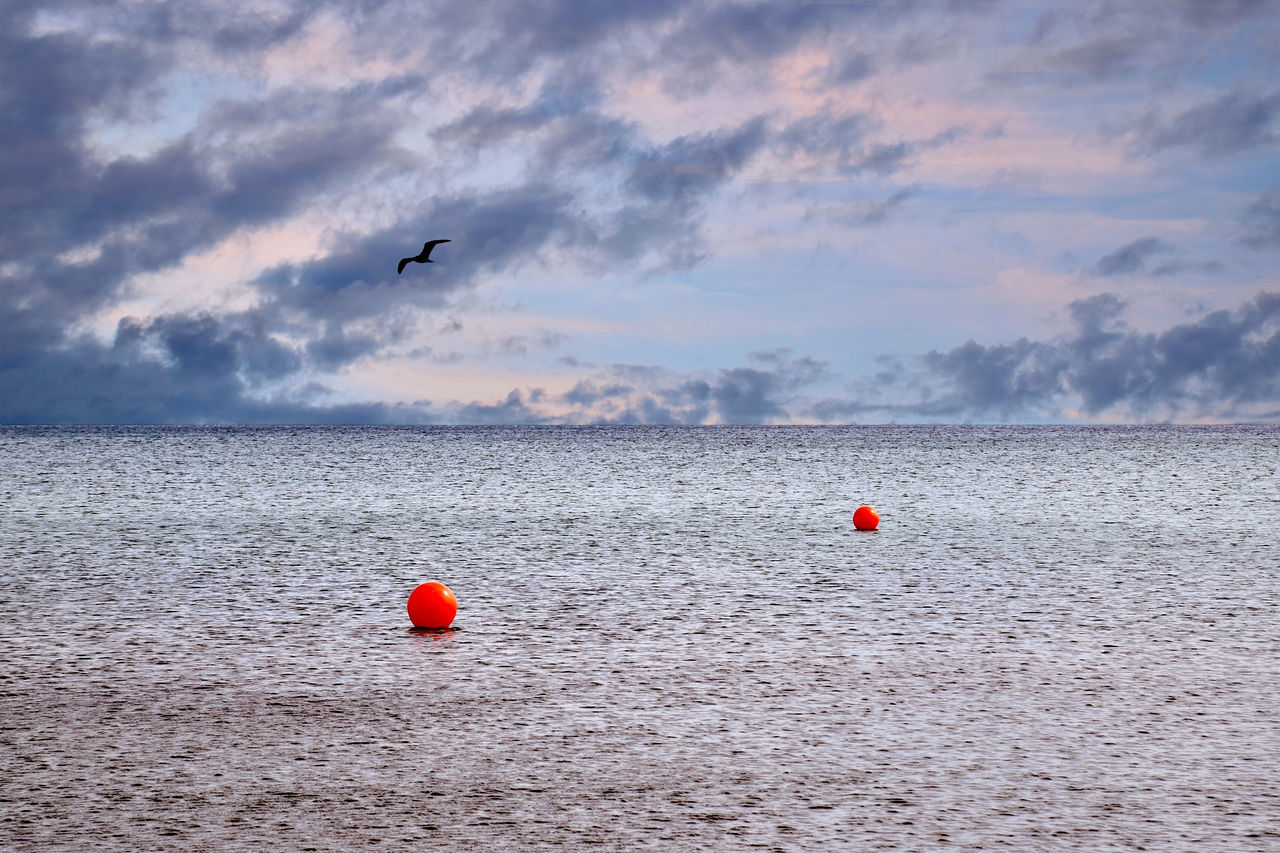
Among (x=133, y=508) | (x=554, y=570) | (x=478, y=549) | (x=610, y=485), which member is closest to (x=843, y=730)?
(x=554, y=570)

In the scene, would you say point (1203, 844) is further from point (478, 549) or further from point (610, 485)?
point (610, 485)

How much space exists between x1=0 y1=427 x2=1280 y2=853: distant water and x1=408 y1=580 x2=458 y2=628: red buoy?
0.25 meters

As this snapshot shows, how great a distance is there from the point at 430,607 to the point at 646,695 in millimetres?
3314

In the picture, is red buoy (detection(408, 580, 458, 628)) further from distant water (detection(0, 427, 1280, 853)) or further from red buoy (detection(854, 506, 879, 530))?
red buoy (detection(854, 506, 879, 530))

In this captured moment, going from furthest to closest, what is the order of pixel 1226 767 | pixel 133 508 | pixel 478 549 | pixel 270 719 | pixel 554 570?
pixel 133 508
pixel 478 549
pixel 554 570
pixel 270 719
pixel 1226 767

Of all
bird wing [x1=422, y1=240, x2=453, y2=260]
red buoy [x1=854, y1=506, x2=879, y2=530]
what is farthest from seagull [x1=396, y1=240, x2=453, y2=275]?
red buoy [x1=854, y1=506, x2=879, y2=530]

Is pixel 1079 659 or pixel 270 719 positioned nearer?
pixel 270 719

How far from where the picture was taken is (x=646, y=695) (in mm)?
8211

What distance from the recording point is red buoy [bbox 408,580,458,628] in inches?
428

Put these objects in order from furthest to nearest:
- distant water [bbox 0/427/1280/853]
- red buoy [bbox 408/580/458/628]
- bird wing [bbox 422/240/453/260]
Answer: bird wing [bbox 422/240/453/260]
red buoy [bbox 408/580/458/628]
distant water [bbox 0/427/1280/853]

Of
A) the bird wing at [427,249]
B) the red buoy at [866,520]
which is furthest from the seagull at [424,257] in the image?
the red buoy at [866,520]

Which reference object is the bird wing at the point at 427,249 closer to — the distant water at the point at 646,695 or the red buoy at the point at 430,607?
the distant water at the point at 646,695

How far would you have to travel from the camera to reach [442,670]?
29.9ft

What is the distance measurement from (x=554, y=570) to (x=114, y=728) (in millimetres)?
8452
